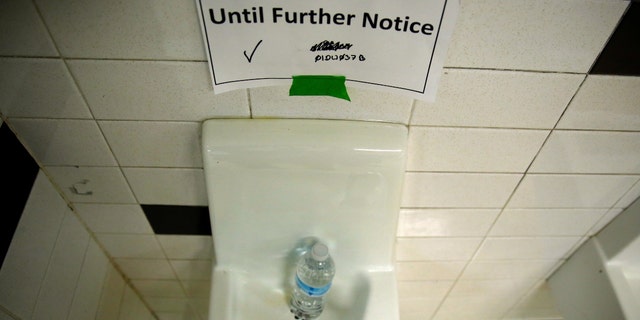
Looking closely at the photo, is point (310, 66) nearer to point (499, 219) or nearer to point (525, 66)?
point (525, 66)

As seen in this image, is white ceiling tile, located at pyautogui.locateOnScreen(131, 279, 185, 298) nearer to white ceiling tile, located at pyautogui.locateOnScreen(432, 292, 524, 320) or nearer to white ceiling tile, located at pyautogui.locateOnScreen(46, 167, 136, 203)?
white ceiling tile, located at pyautogui.locateOnScreen(46, 167, 136, 203)

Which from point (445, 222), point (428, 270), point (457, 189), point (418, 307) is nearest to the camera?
point (457, 189)

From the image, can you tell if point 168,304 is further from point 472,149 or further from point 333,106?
point 472,149

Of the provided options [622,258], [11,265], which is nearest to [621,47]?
[622,258]

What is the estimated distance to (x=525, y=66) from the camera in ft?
2.28

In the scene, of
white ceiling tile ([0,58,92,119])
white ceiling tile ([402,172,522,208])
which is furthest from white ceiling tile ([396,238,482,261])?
white ceiling tile ([0,58,92,119])

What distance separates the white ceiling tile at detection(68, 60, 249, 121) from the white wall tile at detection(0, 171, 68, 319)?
308 millimetres

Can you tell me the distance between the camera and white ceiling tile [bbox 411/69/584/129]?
2.33ft

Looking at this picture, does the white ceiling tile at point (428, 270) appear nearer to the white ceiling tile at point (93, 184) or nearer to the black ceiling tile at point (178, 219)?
the black ceiling tile at point (178, 219)

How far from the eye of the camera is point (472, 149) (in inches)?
33.4

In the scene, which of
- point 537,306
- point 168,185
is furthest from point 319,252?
point 537,306

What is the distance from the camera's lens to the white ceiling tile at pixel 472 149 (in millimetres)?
812

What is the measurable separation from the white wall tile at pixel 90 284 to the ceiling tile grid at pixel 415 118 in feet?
0.16
